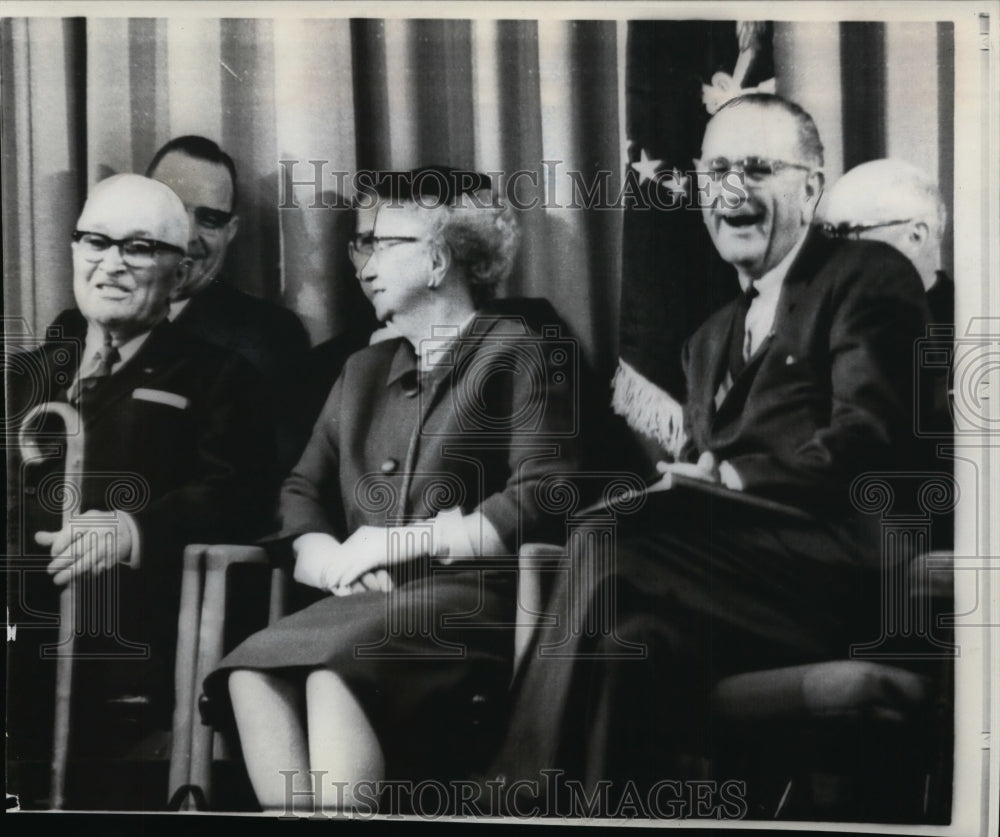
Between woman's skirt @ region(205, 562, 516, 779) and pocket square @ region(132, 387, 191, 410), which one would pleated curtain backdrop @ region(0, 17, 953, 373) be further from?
woman's skirt @ region(205, 562, 516, 779)

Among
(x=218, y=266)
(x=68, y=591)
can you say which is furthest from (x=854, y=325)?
(x=68, y=591)

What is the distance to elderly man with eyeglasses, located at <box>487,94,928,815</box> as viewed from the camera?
10.3 ft

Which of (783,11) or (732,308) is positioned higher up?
(783,11)

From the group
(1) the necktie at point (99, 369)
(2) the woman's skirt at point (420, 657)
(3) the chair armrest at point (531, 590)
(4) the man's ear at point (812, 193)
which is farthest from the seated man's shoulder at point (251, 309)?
(4) the man's ear at point (812, 193)

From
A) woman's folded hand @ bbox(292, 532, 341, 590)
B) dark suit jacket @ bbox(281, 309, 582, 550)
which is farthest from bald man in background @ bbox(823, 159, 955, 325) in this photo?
woman's folded hand @ bbox(292, 532, 341, 590)

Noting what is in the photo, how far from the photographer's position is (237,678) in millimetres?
3170

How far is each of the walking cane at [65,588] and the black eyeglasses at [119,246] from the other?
0.50 metres

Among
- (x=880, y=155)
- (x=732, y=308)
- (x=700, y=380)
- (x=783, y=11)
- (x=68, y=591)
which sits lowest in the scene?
(x=68, y=591)

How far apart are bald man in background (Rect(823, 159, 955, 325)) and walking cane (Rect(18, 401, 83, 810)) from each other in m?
2.49

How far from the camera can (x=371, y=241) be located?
319 centimetres

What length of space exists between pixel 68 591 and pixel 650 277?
211 cm

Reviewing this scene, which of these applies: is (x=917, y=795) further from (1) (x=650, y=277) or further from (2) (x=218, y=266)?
(2) (x=218, y=266)

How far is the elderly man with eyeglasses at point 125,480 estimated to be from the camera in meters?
3.19

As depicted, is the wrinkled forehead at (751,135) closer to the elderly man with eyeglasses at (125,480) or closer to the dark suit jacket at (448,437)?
the dark suit jacket at (448,437)
